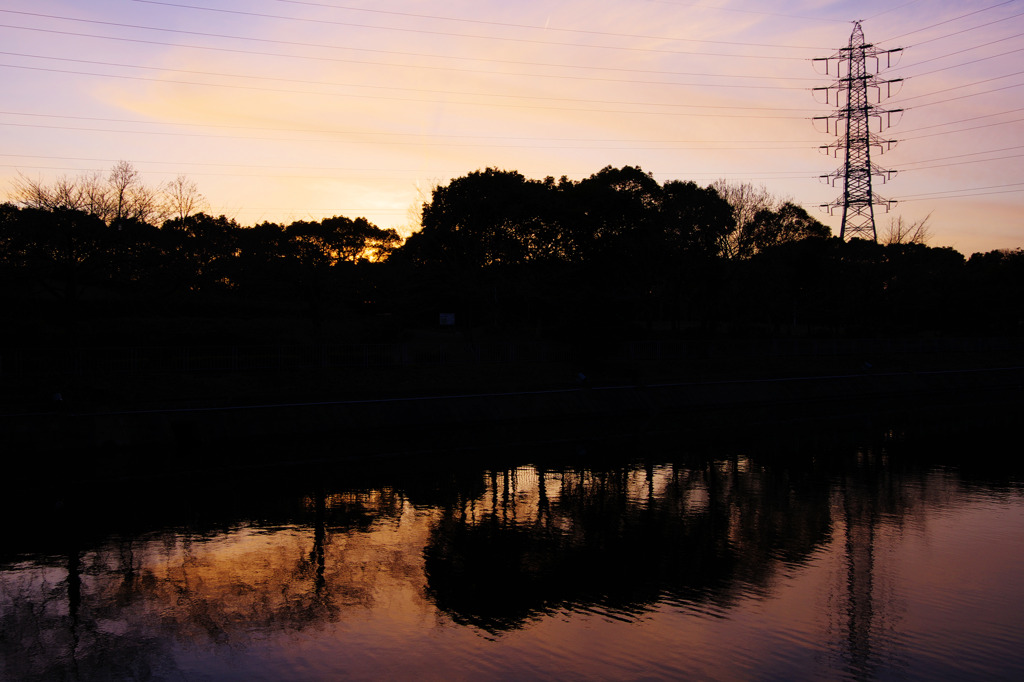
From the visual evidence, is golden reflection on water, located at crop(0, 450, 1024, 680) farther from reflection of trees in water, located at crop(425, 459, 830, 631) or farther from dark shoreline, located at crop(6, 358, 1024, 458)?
dark shoreline, located at crop(6, 358, 1024, 458)

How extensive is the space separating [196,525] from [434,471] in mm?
8461

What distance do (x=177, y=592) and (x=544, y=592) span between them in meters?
6.14

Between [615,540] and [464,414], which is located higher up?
→ [464,414]

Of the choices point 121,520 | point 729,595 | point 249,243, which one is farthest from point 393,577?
point 249,243

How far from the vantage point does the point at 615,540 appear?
16.0 metres

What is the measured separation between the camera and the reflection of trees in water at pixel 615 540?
12531 mm

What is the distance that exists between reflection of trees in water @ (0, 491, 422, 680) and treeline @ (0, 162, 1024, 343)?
22.3 meters

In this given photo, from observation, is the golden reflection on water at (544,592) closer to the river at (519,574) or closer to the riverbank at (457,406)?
the river at (519,574)

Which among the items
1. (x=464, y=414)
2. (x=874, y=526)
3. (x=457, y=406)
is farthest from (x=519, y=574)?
(x=457, y=406)

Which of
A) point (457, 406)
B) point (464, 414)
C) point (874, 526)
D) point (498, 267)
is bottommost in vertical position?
point (874, 526)

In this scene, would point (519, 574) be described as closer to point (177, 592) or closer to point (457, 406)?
point (177, 592)

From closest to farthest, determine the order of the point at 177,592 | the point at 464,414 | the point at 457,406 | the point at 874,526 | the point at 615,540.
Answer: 1. the point at 177,592
2. the point at 615,540
3. the point at 874,526
4. the point at 464,414
5. the point at 457,406

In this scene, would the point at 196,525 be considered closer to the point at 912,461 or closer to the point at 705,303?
the point at 912,461

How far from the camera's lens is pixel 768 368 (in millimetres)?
49219
